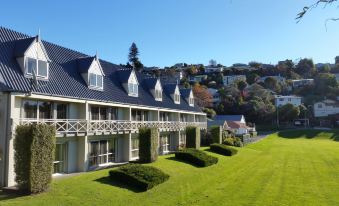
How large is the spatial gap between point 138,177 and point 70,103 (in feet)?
27.9

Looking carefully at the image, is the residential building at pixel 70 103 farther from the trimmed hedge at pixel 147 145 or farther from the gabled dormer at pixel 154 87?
the trimmed hedge at pixel 147 145

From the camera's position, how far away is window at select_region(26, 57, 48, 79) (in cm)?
2291

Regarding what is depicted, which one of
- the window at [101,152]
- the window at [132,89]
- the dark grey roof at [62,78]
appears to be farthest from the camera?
the window at [132,89]

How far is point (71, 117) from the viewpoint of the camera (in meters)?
25.7

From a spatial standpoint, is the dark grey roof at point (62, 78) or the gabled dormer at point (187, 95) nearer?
the dark grey roof at point (62, 78)

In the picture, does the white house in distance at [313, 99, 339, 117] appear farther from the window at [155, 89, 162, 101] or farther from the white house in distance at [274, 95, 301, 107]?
the window at [155, 89, 162, 101]

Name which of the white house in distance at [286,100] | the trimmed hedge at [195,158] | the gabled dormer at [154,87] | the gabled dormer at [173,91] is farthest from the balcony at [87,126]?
the white house in distance at [286,100]

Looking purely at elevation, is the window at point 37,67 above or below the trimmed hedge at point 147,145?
Answer: above

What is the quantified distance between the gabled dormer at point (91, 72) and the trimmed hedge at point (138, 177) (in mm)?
9649

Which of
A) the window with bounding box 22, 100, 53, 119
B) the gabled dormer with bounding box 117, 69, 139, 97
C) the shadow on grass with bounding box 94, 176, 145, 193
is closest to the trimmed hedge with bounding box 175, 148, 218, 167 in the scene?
the gabled dormer with bounding box 117, 69, 139, 97

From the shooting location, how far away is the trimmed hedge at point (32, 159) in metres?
17.1

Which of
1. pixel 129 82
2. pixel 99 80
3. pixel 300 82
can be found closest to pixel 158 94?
pixel 129 82

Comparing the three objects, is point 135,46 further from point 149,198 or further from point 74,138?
point 149,198

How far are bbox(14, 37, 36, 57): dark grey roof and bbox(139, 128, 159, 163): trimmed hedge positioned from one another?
11.2 meters
